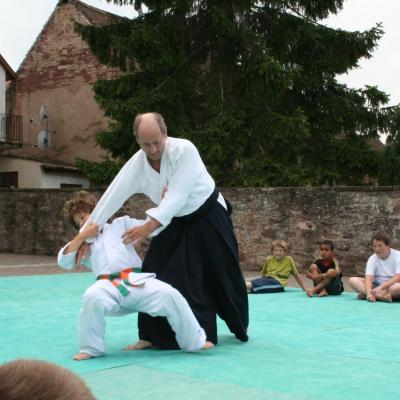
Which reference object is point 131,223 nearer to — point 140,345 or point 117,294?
point 117,294

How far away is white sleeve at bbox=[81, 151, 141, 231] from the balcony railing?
26.2 m

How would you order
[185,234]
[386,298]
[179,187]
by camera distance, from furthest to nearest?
1. [386,298]
2. [185,234]
3. [179,187]

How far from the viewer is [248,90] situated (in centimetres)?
1866

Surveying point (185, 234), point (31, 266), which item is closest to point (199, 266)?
point (185, 234)

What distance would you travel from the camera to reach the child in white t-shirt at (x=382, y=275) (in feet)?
28.8

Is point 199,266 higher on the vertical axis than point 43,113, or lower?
lower

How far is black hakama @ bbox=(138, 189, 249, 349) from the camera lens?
17.0ft

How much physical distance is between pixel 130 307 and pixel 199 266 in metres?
0.59

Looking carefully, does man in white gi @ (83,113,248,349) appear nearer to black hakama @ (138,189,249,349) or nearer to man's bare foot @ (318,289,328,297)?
Result: black hakama @ (138,189,249,349)

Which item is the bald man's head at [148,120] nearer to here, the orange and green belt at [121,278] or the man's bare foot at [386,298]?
the orange and green belt at [121,278]

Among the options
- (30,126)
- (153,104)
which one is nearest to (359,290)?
(153,104)

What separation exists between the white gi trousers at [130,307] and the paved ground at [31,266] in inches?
258

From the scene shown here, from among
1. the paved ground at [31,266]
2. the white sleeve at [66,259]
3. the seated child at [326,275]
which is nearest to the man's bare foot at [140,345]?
the white sleeve at [66,259]

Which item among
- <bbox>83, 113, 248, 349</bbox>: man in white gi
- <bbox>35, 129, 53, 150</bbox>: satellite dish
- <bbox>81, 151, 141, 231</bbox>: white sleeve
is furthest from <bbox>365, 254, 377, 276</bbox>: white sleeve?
<bbox>35, 129, 53, 150</bbox>: satellite dish
